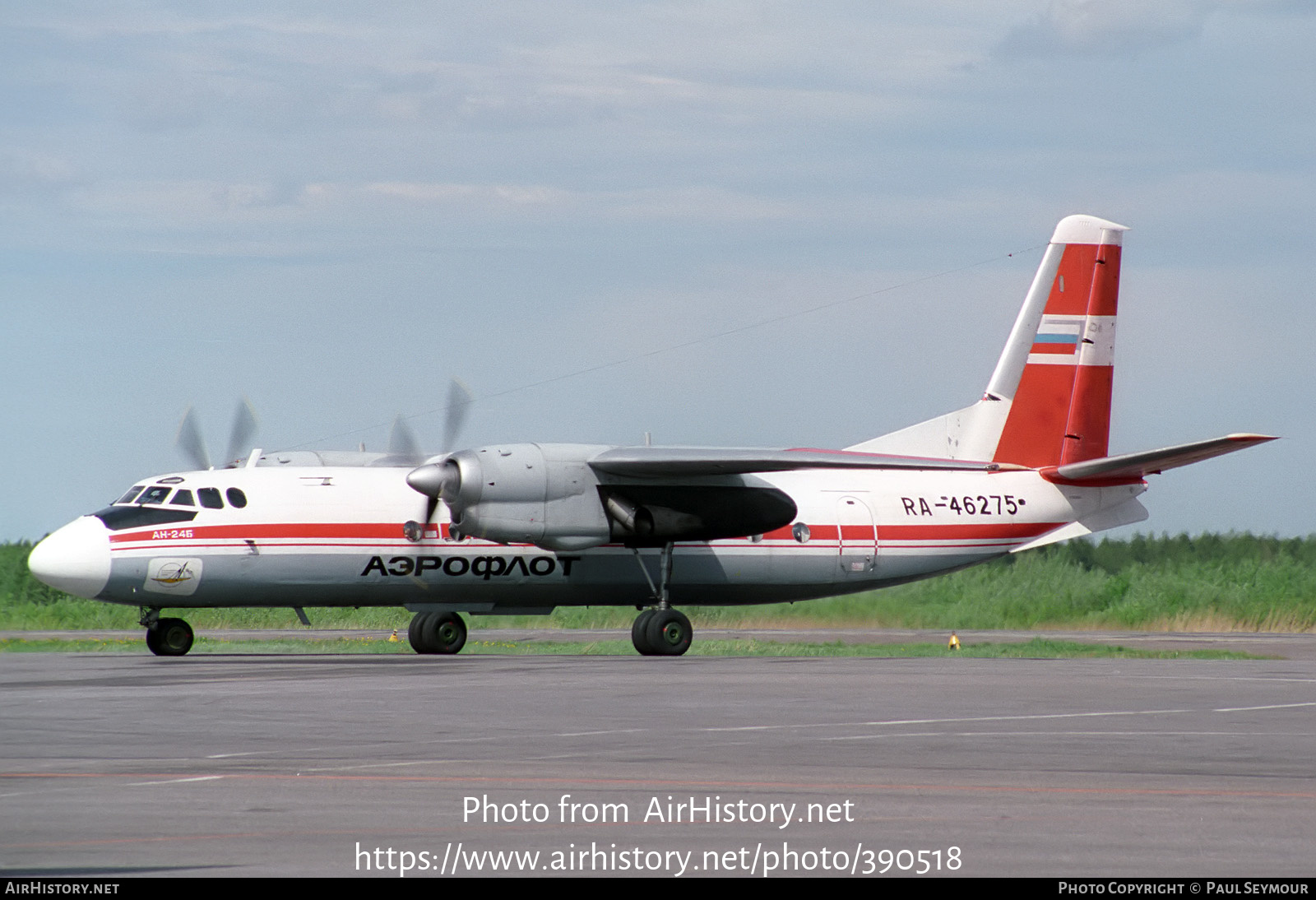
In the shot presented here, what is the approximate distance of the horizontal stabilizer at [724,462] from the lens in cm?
2580

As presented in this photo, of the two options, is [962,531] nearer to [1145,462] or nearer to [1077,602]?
[1145,462]

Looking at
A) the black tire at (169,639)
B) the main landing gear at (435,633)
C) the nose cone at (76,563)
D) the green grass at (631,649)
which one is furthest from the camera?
the main landing gear at (435,633)

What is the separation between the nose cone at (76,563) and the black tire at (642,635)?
28.6ft

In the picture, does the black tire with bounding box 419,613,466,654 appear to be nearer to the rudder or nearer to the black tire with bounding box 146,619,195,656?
the black tire with bounding box 146,619,195,656

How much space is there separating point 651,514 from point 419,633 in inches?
181

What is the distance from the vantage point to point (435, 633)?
27.9m

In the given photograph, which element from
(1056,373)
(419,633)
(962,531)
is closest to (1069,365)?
(1056,373)

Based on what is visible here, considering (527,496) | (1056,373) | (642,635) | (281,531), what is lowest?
(642,635)

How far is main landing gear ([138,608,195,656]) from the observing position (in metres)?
26.2

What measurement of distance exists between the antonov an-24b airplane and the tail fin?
0.04 m

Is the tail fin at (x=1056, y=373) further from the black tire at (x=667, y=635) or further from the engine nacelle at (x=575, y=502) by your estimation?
the black tire at (x=667, y=635)

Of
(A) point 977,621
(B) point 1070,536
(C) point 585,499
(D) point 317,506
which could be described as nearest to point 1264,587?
(A) point 977,621

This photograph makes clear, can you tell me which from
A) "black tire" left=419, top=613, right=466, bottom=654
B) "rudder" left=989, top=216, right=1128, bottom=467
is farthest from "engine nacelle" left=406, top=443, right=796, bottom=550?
"rudder" left=989, top=216, right=1128, bottom=467

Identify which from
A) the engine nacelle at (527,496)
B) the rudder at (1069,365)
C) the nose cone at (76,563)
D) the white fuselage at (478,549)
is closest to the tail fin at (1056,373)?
the rudder at (1069,365)
